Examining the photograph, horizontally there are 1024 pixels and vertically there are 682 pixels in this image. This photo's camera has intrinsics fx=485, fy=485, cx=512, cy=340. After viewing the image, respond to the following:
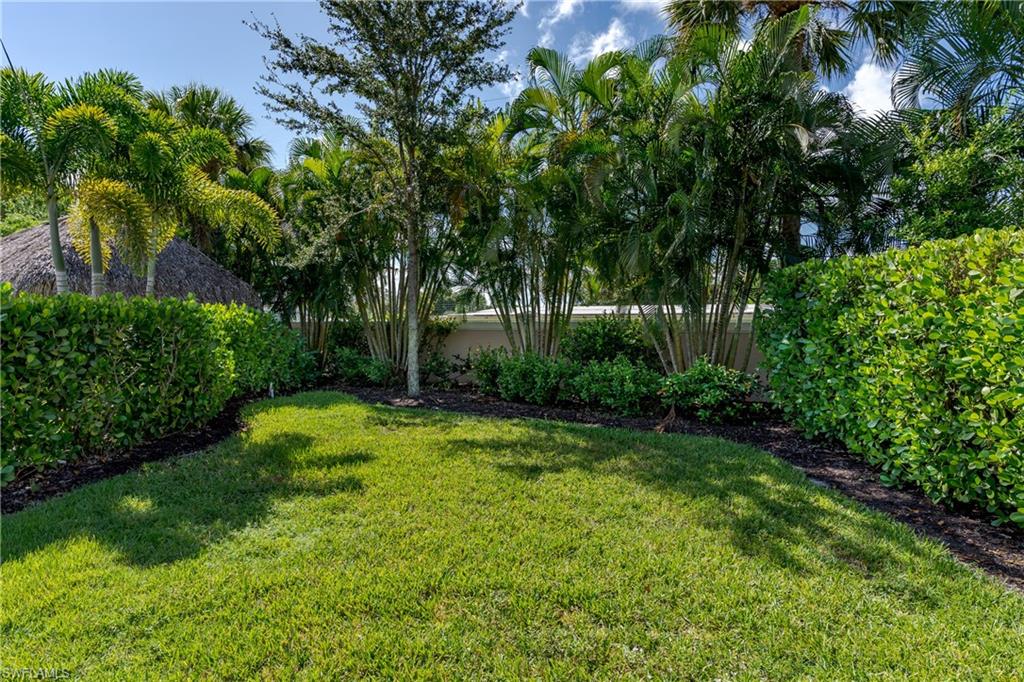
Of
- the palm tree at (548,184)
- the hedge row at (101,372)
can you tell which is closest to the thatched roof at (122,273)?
the hedge row at (101,372)

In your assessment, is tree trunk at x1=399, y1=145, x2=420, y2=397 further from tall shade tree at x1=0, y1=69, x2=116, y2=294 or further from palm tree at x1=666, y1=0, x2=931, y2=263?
palm tree at x1=666, y1=0, x2=931, y2=263

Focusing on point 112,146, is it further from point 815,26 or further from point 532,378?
point 815,26

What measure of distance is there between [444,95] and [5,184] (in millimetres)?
5800

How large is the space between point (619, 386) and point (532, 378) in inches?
56.5

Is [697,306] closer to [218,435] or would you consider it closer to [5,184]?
[218,435]

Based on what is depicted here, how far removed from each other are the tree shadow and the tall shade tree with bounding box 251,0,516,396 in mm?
4687

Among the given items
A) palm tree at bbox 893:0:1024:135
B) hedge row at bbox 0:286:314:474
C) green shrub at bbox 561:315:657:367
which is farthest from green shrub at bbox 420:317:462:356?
palm tree at bbox 893:0:1024:135

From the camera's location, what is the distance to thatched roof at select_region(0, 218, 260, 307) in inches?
335

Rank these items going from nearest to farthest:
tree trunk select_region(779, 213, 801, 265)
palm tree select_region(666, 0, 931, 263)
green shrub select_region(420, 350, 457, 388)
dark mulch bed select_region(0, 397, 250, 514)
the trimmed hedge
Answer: the trimmed hedge → dark mulch bed select_region(0, 397, 250, 514) → tree trunk select_region(779, 213, 801, 265) → palm tree select_region(666, 0, 931, 263) → green shrub select_region(420, 350, 457, 388)

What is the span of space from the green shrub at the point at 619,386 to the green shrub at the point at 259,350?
477 centimetres

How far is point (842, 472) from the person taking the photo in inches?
170

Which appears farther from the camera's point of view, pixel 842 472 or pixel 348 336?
pixel 348 336

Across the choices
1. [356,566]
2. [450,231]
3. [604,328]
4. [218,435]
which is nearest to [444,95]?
[450,231]

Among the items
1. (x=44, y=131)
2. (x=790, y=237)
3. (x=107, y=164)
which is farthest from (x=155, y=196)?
(x=790, y=237)
